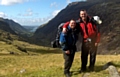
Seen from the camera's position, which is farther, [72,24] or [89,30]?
[89,30]

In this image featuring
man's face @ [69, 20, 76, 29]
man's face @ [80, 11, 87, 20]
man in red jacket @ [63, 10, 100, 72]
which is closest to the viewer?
man's face @ [69, 20, 76, 29]

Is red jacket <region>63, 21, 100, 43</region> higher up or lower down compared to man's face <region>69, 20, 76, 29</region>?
lower down

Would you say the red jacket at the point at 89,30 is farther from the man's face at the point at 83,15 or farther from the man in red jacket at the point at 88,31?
the man's face at the point at 83,15

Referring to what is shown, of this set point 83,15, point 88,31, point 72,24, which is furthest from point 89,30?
point 72,24

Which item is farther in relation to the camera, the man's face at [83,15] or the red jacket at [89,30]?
the red jacket at [89,30]

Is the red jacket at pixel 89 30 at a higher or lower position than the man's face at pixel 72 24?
lower

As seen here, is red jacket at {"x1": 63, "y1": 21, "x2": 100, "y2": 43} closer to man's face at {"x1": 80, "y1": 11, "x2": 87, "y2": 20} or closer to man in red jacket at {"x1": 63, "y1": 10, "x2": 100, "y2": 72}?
man in red jacket at {"x1": 63, "y1": 10, "x2": 100, "y2": 72}

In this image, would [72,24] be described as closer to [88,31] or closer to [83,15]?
[83,15]

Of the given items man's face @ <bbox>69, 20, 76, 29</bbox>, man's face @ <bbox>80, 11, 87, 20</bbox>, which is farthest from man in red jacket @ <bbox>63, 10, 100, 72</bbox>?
man's face @ <bbox>69, 20, 76, 29</bbox>

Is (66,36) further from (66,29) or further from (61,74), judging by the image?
(61,74)

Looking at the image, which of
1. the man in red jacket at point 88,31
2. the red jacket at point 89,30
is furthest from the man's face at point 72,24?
the red jacket at point 89,30

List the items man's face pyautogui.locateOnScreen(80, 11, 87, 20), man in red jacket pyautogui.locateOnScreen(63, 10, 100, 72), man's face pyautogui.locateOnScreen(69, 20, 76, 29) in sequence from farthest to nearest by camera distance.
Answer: man in red jacket pyautogui.locateOnScreen(63, 10, 100, 72) < man's face pyautogui.locateOnScreen(80, 11, 87, 20) < man's face pyautogui.locateOnScreen(69, 20, 76, 29)

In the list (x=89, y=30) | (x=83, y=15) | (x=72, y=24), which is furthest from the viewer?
(x=89, y=30)

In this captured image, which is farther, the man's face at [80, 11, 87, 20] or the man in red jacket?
the man in red jacket
